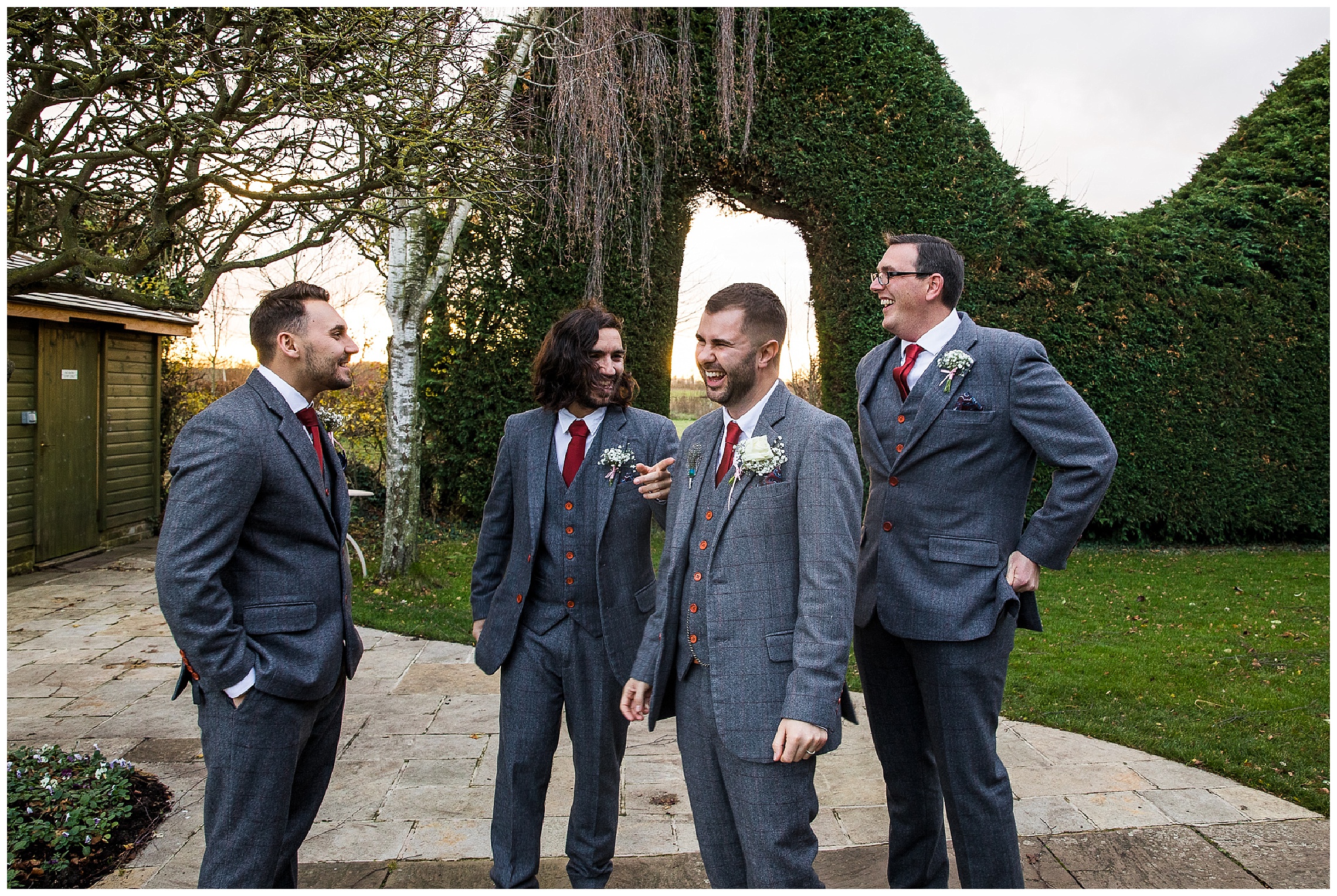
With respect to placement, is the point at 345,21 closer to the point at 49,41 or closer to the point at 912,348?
→ the point at 49,41

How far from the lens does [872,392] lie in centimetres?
305

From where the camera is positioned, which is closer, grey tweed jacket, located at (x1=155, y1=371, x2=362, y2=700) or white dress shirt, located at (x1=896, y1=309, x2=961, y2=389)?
grey tweed jacket, located at (x1=155, y1=371, x2=362, y2=700)

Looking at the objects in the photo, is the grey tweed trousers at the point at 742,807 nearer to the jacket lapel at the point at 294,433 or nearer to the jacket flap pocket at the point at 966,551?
the jacket flap pocket at the point at 966,551

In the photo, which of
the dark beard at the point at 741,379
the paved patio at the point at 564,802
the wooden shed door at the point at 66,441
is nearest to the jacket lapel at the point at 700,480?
the dark beard at the point at 741,379

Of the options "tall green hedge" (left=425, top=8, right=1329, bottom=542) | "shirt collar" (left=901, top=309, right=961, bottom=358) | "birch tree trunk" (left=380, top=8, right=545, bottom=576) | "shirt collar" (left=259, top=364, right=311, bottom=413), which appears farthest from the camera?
"tall green hedge" (left=425, top=8, right=1329, bottom=542)

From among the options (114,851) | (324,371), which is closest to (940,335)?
(324,371)

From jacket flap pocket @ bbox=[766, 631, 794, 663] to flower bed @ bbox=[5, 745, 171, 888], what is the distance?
8.84 ft

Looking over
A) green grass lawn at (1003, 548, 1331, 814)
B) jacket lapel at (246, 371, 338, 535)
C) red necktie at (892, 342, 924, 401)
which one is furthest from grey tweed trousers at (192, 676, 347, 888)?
green grass lawn at (1003, 548, 1331, 814)

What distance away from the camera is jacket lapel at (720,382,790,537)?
2.33 meters

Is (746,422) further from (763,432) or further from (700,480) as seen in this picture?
(700,480)

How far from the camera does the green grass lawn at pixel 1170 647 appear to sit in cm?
454

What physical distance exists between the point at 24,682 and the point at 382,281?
697 centimetres

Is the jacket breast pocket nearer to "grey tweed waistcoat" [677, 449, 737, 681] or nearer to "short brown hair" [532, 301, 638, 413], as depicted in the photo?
"grey tweed waistcoat" [677, 449, 737, 681]

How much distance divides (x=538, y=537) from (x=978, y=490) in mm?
1403
